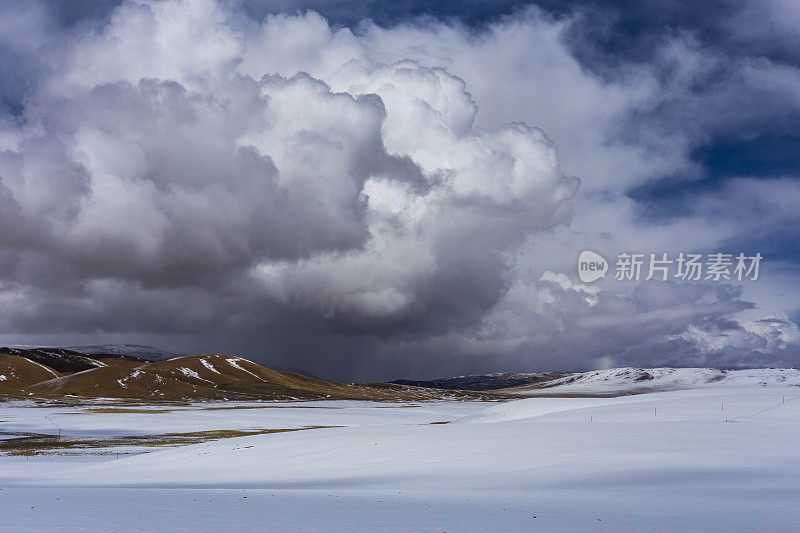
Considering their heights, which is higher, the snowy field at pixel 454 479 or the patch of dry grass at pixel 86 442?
the snowy field at pixel 454 479

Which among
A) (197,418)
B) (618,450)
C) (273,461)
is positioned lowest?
(197,418)

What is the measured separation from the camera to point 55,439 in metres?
68.5

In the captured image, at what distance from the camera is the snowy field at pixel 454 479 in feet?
59.1

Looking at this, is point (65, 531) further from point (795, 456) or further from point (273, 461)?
point (795, 456)

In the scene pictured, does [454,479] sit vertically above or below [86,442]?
above

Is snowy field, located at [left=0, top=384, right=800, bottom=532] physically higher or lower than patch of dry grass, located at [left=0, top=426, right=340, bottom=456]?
higher

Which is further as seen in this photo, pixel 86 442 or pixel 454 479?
pixel 86 442

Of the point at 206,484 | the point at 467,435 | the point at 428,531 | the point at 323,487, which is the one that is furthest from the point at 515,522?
the point at 467,435

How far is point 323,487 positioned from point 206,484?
744cm

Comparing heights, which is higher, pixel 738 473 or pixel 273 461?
pixel 738 473

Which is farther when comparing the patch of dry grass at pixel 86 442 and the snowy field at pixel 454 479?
the patch of dry grass at pixel 86 442

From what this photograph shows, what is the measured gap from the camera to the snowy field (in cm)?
1800

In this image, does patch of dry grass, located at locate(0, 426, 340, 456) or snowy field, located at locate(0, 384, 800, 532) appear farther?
patch of dry grass, located at locate(0, 426, 340, 456)

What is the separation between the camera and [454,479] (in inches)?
1214
